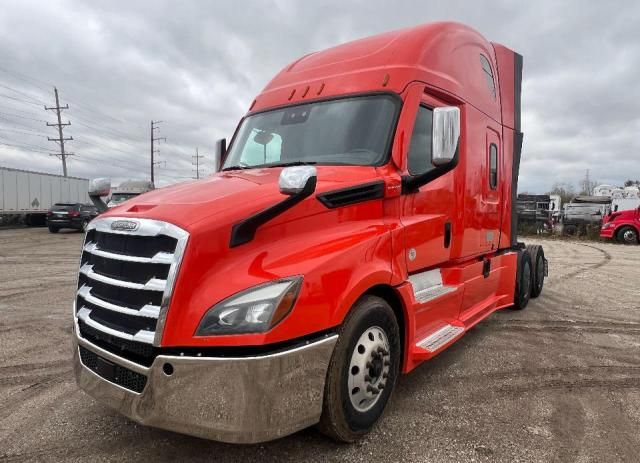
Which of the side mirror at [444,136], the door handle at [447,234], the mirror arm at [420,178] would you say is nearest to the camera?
the side mirror at [444,136]

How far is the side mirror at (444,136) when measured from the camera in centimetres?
332

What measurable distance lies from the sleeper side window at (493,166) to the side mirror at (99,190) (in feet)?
13.5

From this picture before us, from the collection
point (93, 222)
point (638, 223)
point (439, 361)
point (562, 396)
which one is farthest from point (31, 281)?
point (638, 223)

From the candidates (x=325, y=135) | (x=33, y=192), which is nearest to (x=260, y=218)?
(x=325, y=135)

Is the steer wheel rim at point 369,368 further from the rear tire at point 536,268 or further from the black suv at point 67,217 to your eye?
the black suv at point 67,217

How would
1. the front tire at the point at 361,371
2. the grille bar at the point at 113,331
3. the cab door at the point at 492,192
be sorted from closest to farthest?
the grille bar at the point at 113,331, the front tire at the point at 361,371, the cab door at the point at 492,192

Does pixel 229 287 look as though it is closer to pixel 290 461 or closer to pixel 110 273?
pixel 110 273

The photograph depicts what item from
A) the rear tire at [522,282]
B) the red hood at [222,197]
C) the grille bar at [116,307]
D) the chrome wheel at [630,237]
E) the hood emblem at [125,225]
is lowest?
the chrome wheel at [630,237]

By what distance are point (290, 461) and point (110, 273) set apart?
1.60 m

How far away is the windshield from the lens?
359cm

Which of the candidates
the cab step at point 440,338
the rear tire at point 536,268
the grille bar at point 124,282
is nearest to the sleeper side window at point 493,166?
the cab step at point 440,338

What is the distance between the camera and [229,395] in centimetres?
234

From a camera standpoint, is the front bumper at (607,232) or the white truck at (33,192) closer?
the front bumper at (607,232)

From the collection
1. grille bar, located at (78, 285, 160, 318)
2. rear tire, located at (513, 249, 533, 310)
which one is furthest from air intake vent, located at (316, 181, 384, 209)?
rear tire, located at (513, 249, 533, 310)
